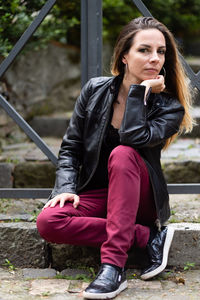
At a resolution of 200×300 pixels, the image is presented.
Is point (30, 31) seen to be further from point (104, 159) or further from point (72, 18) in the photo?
point (72, 18)

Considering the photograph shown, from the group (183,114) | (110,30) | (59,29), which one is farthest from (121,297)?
(110,30)

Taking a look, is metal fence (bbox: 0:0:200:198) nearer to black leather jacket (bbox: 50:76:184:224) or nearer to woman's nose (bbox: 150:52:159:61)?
black leather jacket (bbox: 50:76:184:224)

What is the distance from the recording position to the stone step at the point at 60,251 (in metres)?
2.61

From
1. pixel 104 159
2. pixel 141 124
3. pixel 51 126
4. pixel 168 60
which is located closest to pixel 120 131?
pixel 141 124

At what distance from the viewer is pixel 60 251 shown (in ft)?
8.74

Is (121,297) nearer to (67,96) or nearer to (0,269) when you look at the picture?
(0,269)

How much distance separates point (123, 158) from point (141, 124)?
18 centimetres

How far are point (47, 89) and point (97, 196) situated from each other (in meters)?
3.24

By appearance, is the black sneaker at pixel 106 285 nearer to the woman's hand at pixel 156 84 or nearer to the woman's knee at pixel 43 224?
the woman's knee at pixel 43 224

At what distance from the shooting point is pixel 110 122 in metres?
2.56

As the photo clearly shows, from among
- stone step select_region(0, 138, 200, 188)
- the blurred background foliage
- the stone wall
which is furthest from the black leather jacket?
the stone wall

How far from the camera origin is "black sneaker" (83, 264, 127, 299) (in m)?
2.17

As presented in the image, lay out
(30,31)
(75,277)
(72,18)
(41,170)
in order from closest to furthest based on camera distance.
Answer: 1. (75,277)
2. (30,31)
3. (41,170)
4. (72,18)

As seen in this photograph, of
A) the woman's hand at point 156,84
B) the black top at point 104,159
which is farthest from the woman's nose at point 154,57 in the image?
the black top at point 104,159
